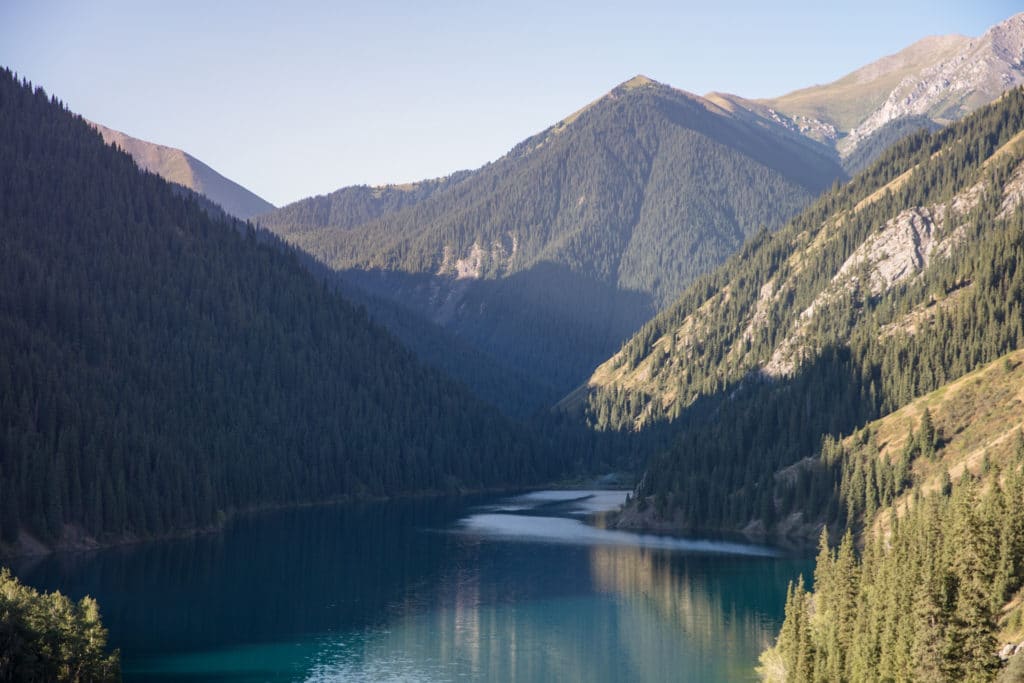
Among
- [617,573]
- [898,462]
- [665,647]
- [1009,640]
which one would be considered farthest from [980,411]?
[1009,640]

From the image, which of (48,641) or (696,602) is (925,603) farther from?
(696,602)

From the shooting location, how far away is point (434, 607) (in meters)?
145

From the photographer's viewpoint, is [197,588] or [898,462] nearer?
[197,588]

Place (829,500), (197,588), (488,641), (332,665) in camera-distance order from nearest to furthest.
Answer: (332,665) < (488,641) < (197,588) < (829,500)

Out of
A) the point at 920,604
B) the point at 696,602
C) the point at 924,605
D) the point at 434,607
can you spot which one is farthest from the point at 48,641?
the point at 696,602

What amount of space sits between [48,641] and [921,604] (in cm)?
6181

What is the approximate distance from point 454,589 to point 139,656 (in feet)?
158

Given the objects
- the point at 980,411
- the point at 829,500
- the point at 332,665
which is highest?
the point at 980,411

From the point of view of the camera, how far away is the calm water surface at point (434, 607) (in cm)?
11650

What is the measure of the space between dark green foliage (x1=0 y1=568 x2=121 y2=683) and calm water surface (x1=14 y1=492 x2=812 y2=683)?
38.2 feet

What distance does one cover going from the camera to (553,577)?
163 meters

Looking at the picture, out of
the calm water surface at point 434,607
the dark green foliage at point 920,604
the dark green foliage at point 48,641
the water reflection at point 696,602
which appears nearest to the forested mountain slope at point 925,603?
the dark green foliage at point 920,604

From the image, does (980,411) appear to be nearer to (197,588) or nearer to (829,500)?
(829,500)

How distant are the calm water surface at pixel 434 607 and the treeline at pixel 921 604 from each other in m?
14.0
